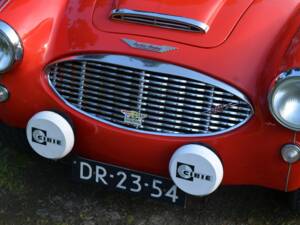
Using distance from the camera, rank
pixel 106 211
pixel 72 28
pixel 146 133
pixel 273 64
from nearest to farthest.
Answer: pixel 273 64
pixel 146 133
pixel 72 28
pixel 106 211

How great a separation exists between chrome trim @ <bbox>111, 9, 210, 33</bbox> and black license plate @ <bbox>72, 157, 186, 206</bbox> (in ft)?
2.48

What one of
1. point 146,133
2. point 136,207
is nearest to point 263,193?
point 136,207

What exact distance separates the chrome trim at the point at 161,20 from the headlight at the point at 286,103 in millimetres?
498

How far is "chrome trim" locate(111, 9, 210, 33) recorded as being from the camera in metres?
2.71

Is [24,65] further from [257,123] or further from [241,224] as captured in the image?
[241,224]

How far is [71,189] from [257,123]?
1.29 m

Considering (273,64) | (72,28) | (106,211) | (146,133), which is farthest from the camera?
(106,211)

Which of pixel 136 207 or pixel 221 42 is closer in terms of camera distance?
pixel 221 42

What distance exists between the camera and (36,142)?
2.83 m

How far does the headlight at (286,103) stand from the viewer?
8.00 ft

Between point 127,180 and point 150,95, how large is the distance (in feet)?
1.59

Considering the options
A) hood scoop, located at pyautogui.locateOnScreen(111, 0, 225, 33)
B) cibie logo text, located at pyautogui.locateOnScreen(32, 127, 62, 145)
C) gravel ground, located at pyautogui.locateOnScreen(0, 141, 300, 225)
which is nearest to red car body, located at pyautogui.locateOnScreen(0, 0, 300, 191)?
hood scoop, located at pyautogui.locateOnScreen(111, 0, 225, 33)

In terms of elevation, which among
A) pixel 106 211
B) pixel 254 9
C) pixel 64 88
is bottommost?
pixel 106 211

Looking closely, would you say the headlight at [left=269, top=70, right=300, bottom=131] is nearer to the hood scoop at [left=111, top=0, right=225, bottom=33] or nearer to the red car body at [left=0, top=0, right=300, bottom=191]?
the red car body at [left=0, top=0, right=300, bottom=191]
